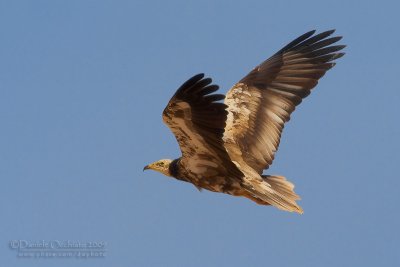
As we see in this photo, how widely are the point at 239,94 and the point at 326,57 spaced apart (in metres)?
1.62

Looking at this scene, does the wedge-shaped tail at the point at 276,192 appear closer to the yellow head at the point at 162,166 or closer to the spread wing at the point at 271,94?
the spread wing at the point at 271,94

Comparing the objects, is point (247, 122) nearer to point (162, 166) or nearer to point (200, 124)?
point (162, 166)

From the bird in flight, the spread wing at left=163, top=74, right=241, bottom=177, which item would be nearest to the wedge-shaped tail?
the bird in flight

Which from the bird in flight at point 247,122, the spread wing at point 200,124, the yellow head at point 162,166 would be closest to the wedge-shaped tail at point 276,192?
the bird in flight at point 247,122

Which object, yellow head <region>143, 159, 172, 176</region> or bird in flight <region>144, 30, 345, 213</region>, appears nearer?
bird in flight <region>144, 30, 345, 213</region>

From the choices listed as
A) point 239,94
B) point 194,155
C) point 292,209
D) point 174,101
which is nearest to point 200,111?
point 174,101

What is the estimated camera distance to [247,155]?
11.0m

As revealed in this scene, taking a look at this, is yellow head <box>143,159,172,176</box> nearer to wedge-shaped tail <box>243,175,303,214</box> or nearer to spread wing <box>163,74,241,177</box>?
spread wing <box>163,74,241,177</box>

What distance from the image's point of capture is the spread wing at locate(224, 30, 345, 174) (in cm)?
1108

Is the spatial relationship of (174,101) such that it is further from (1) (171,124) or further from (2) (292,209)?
(2) (292,209)

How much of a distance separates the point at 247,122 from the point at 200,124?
93.7 inches

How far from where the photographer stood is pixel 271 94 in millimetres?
11820

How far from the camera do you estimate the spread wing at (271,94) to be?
436 inches

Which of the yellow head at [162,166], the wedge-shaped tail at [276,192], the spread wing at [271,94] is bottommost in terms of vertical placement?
the wedge-shaped tail at [276,192]
